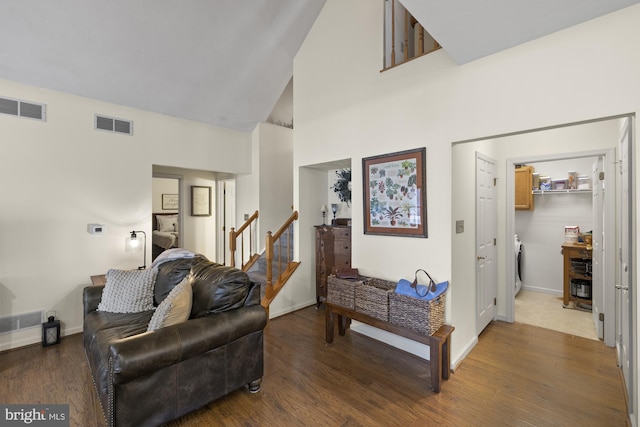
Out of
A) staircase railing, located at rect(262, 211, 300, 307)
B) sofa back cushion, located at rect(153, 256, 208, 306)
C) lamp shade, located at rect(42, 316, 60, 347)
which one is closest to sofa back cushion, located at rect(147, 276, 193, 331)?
sofa back cushion, located at rect(153, 256, 208, 306)

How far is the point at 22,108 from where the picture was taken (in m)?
3.14

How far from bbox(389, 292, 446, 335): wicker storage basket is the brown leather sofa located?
118cm

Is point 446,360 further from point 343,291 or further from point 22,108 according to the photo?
point 22,108

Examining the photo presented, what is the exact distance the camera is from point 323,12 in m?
3.81

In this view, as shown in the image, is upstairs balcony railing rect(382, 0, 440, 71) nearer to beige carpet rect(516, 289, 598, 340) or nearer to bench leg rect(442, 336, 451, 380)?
bench leg rect(442, 336, 451, 380)

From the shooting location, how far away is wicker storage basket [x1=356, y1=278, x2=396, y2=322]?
266 centimetres

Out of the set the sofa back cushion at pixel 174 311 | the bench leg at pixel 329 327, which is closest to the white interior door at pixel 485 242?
the bench leg at pixel 329 327

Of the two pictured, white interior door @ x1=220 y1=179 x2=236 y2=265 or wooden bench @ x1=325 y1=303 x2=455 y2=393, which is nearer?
wooden bench @ x1=325 y1=303 x2=455 y2=393

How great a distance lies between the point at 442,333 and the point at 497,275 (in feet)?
6.19

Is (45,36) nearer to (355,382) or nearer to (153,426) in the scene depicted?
(153,426)

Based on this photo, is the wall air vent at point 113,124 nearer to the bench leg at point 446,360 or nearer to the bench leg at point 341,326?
the bench leg at point 341,326

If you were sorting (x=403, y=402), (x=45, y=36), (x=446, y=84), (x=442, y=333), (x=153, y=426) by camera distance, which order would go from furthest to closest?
(x=45, y=36) → (x=446, y=84) → (x=442, y=333) → (x=403, y=402) → (x=153, y=426)

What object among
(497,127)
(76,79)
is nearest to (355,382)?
(497,127)

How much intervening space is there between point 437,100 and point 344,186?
1.92 m
